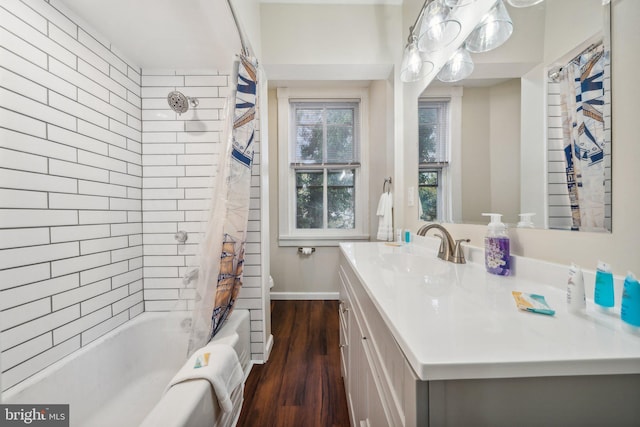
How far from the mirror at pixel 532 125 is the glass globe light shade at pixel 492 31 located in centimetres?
3

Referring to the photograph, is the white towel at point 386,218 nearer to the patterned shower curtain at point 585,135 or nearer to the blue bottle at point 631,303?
the patterned shower curtain at point 585,135

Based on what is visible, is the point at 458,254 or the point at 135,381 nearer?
the point at 458,254

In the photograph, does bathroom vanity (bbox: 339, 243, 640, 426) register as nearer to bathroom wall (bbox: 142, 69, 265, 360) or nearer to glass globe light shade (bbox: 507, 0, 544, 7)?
glass globe light shade (bbox: 507, 0, 544, 7)

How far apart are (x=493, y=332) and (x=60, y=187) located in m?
1.67

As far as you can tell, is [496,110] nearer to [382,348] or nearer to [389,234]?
[382,348]

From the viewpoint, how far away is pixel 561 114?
0.68 m

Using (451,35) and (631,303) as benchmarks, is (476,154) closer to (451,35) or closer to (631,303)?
(451,35)

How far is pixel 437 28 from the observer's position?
1.17 meters

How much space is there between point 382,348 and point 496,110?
1.00m

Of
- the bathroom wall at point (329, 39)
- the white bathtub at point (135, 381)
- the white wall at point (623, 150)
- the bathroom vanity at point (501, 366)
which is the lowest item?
the white bathtub at point (135, 381)

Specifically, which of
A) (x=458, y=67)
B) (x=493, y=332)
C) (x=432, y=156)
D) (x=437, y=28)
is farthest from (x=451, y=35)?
(x=493, y=332)

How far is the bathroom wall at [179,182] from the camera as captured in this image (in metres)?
1.56

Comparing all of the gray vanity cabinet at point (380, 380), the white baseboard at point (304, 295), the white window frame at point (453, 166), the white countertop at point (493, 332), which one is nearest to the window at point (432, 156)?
the white window frame at point (453, 166)

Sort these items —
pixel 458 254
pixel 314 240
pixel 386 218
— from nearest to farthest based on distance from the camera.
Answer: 1. pixel 458 254
2. pixel 386 218
3. pixel 314 240
